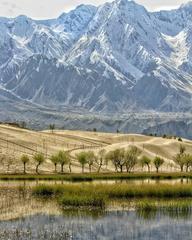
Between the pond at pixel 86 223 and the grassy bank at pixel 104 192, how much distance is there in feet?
8.19

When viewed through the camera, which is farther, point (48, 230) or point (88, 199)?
point (88, 199)

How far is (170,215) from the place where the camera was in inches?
2675

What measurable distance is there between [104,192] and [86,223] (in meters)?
17.2

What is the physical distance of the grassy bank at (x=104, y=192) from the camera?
73.1 m

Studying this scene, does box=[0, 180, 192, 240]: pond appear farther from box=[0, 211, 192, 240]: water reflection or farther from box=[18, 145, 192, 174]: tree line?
box=[18, 145, 192, 174]: tree line

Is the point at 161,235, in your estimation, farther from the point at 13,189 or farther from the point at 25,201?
the point at 13,189

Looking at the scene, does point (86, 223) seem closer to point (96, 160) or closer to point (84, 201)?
point (84, 201)

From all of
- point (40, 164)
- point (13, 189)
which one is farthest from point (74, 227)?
point (40, 164)

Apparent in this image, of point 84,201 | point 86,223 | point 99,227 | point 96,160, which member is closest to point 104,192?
point 84,201

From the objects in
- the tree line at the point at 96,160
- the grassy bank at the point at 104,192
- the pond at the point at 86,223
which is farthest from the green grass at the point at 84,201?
the tree line at the point at 96,160

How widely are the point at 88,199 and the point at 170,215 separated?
33.0 feet

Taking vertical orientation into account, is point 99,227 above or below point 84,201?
below

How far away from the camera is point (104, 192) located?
7975 cm

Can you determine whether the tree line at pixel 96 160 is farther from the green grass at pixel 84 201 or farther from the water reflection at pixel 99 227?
the water reflection at pixel 99 227
